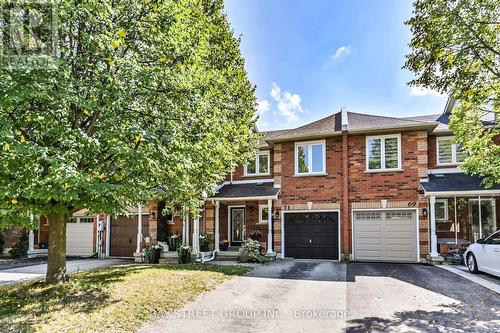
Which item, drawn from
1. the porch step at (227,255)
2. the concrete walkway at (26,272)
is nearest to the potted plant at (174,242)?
the porch step at (227,255)

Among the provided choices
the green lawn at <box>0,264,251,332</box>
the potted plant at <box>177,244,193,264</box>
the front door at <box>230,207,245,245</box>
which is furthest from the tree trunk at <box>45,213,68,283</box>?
the front door at <box>230,207,245,245</box>

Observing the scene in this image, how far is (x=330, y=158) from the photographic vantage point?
15914 millimetres

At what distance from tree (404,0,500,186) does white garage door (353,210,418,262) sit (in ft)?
14.7

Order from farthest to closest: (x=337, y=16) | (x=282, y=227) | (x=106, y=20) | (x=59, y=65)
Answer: (x=282, y=227), (x=337, y=16), (x=106, y=20), (x=59, y=65)

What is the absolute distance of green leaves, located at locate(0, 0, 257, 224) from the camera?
641cm

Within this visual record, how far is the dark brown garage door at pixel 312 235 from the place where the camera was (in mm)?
15500

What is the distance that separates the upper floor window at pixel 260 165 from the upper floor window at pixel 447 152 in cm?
813

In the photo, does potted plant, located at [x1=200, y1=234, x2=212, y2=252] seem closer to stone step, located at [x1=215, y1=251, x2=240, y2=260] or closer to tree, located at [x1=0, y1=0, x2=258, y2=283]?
stone step, located at [x1=215, y1=251, x2=240, y2=260]

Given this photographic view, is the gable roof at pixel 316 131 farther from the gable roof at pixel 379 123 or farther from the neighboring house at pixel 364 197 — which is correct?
the gable roof at pixel 379 123

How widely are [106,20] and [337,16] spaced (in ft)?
30.4

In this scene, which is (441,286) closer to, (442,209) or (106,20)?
(442,209)

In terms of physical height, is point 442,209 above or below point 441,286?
above

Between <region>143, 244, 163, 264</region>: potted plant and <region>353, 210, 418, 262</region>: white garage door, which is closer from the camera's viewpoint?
<region>353, 210, 418, 262</region>: white garage door

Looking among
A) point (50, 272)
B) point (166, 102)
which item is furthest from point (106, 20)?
point (50, 272)
